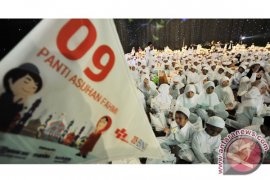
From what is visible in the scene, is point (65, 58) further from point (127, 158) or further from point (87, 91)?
point (127, 158)

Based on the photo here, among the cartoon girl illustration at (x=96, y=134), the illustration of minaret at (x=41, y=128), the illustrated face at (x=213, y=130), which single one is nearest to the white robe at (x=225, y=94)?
the illustrated face at (x=213, y=130)

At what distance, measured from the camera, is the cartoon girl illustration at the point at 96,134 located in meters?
2.35

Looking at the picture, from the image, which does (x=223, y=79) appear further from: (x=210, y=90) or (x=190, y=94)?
(x=190, y=94)

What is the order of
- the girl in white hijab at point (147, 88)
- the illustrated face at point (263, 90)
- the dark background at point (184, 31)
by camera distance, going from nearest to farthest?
the dark background at point (184, 31) < the girl in white hijab at point (147, 88) < the illustrated face at point (263, 90)

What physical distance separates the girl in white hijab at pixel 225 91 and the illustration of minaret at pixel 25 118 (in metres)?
1.43

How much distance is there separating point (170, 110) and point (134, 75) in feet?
1.51

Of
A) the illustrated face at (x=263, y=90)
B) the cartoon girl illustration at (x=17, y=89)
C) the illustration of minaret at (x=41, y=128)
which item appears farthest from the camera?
the illustrated face at (x=263, y=90)

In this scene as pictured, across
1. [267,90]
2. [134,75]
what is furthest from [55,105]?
[267,90]

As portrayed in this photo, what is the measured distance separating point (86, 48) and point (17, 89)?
1.78 ft

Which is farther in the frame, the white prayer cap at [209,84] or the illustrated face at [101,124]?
the white prayer cap at [209,84]

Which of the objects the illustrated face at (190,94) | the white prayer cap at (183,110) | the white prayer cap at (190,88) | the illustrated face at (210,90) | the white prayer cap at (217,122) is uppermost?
the illustrated face at (210,90)

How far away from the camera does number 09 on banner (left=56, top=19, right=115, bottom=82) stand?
214 centimetres

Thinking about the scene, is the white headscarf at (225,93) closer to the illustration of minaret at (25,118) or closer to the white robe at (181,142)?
the white robe at (181,142)

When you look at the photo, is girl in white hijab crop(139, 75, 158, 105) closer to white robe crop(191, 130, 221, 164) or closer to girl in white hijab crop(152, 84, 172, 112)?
girl in white hijab crop(152, 84, 172, 112)
